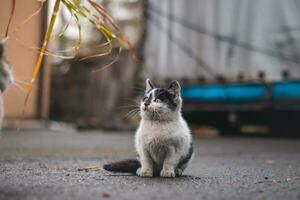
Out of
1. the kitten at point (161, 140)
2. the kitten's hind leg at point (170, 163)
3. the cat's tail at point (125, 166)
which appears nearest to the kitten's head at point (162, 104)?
the kitten at point (161, 140)

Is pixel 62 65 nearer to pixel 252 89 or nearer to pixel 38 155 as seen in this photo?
pixel 252 89

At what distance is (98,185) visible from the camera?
9.55 ft

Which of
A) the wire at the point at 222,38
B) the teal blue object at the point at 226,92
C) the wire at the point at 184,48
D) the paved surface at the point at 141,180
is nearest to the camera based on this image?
the paved surface at the point at 141,180

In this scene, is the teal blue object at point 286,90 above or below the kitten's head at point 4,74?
below

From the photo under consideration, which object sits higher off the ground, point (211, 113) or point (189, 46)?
point (189, 46)

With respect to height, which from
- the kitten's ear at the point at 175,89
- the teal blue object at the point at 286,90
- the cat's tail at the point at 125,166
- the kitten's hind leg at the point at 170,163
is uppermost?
the kitten's ear at the point at 175,89

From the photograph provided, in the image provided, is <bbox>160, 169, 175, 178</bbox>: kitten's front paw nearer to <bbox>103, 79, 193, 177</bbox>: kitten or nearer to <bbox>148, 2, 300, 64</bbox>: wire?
<bbox>103, 79, 193, 177</bbox>: kitten

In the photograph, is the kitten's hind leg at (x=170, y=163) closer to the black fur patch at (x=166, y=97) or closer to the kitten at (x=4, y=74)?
the black fur patch at (x=166, y=97)

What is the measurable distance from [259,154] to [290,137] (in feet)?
11.9

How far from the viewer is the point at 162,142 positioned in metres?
3.41

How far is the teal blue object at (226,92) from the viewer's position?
8.55 metres

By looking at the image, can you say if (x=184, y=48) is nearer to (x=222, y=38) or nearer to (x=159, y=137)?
(x=222, y=38)

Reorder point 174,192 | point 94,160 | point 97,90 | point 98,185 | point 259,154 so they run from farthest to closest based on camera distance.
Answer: point 97,90 < point 259,154 < point 94,160 < point 98,185 < point 174,192

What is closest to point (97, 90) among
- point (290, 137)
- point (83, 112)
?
point (83, 112)
